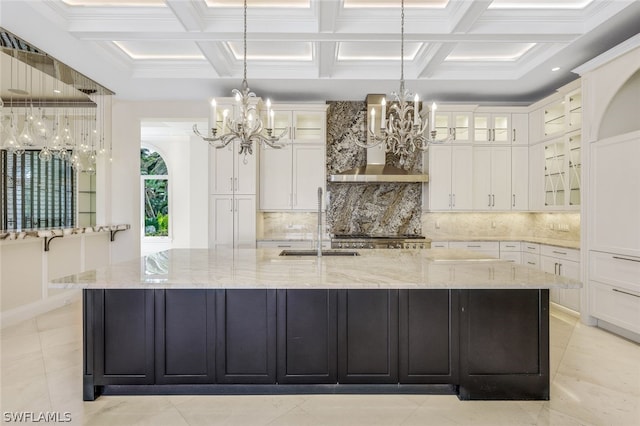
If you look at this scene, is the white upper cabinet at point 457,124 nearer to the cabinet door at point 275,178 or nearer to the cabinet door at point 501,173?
the cabinet door at point 501,173

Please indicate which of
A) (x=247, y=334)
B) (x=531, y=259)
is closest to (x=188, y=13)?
(x=247, y=334)

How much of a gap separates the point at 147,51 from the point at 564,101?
211 inches

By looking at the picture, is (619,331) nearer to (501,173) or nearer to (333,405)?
(501,173)

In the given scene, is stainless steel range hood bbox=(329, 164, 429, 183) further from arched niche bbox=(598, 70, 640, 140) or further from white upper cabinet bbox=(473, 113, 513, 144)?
arched niche bbox=(598, 70, 640, 140)

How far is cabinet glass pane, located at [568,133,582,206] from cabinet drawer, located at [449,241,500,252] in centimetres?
110

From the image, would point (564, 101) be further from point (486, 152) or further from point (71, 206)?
point (71, 206)

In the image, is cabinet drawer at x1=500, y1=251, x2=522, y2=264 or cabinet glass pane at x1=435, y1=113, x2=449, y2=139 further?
cabinet glass pane at x1=435, y1=113, x2=449, y2=139

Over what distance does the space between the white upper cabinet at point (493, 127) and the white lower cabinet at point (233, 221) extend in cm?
365

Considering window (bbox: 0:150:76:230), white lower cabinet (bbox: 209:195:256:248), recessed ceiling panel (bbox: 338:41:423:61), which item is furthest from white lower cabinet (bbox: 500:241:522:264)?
window (bbox: 0:150:76:230)

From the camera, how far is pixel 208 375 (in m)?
2.42

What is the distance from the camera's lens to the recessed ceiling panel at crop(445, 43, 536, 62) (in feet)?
13.6

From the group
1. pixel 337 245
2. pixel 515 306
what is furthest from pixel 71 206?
pixel 515 306

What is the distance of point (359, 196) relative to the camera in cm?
585

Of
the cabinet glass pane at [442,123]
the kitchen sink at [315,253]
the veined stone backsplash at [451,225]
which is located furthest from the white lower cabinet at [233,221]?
the cabinet glass pane at [442,123]
